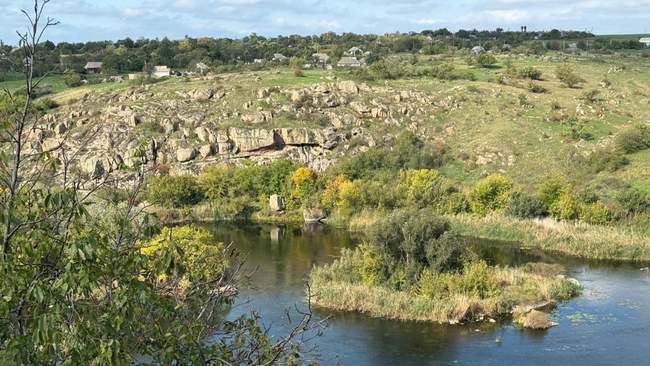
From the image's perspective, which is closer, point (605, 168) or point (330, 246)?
point (330, 246)

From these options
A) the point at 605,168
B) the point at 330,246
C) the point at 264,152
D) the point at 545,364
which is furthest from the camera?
the point at 264,152

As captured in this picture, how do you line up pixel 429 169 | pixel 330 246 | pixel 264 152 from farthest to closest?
pixel 264 152 → pixel 429 169 → pixel 330 246

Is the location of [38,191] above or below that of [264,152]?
above

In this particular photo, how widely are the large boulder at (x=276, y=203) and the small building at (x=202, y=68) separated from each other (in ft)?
95.8

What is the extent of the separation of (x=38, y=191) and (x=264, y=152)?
5117cm

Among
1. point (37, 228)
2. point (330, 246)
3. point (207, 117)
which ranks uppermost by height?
point (37, 228)

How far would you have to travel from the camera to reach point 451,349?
78.6ft

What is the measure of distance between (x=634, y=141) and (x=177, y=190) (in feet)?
94.5

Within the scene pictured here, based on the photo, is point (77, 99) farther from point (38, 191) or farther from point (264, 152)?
point (38, 191)

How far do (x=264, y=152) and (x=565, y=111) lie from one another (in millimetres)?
22491

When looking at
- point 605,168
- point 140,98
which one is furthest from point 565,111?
→ point 140,98

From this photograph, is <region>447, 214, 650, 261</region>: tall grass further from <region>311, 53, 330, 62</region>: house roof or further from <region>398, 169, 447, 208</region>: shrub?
<region>311, 53, 330, 62</region>: house roof

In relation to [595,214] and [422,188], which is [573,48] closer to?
[422,188]

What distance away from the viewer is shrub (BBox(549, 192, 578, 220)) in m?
41.1
